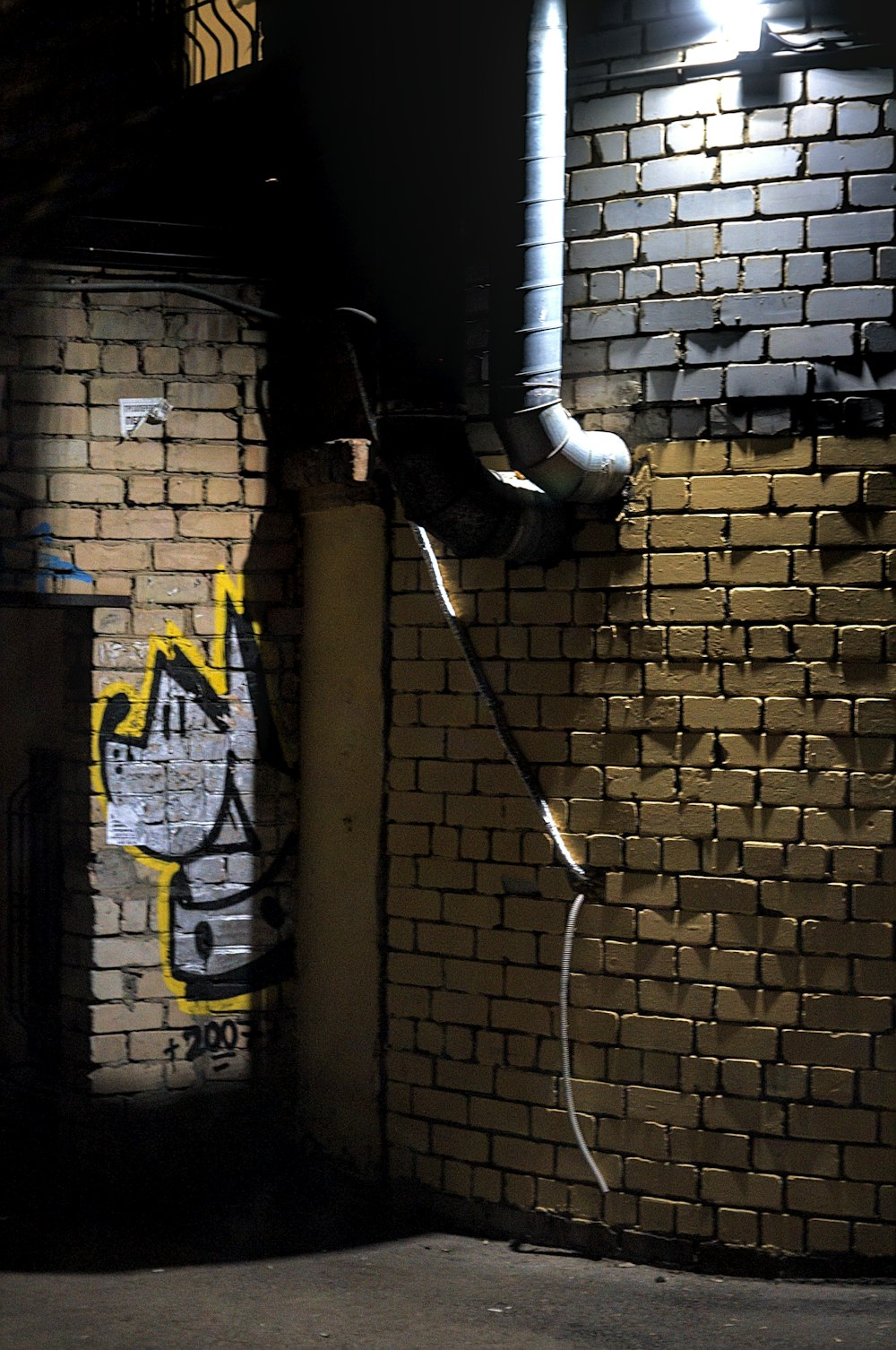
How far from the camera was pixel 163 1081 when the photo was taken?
5422 mm

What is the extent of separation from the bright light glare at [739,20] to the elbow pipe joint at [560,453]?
140 cm

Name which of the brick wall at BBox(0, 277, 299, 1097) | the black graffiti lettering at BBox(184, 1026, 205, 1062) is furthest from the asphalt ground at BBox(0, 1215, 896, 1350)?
the brick wall at BBox(0, 277, 299, 1097)

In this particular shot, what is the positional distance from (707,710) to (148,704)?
2.29 meters

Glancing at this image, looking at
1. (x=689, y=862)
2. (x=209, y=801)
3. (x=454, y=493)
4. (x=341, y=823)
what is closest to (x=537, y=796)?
(x=689, y=862)

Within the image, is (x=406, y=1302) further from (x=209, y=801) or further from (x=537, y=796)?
(x=209, y=801)

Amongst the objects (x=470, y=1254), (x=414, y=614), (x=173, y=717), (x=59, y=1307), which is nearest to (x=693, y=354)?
(x=414, y=614)

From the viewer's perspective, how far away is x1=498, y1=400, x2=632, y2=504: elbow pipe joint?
441 centimetres

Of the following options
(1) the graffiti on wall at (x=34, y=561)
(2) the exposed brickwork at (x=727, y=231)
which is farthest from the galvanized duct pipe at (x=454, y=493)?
(1) the graffiti on wall at (x=34, y=561)

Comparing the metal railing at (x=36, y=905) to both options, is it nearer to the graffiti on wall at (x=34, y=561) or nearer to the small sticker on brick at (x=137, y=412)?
the graffiti on wall at (x=34, y=561)

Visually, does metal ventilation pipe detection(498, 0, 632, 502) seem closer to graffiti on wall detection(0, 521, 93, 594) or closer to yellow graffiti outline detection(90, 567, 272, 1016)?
yellow graffiti outline detection(90, 567, 272, 1016)

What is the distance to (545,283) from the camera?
446 centimetres

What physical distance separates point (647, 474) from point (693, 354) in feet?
1.47

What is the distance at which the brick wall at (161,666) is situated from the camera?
536 cm

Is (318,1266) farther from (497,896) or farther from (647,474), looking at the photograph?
(647,474)
